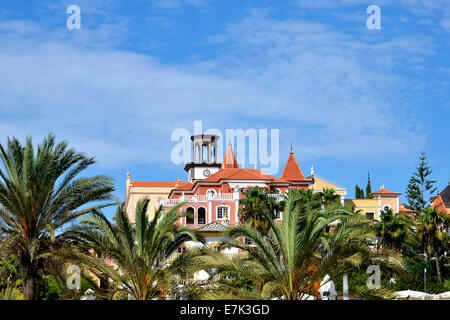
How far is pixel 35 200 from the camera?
2370cm

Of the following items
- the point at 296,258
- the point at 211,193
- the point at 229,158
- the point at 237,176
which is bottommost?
the point at 296,258

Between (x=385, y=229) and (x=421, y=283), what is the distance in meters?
7.73

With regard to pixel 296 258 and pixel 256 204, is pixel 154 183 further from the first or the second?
pixel 296 258

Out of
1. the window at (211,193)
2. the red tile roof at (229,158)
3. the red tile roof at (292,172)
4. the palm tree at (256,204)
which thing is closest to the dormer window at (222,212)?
the window at (211,193)

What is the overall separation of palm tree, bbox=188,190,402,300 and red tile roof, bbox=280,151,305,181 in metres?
58.1

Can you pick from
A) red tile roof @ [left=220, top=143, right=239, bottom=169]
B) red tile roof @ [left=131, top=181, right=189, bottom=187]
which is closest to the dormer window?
red tile roof @ [left=131, top=181, right=189, bottom=187]

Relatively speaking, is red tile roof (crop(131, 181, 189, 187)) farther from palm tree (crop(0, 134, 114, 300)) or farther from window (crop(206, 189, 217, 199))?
palm tree (crop(0, 134, 114, 300))

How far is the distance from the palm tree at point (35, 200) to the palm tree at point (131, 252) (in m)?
1.07

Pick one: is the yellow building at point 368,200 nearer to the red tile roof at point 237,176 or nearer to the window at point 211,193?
the red tile roof at point 237,176

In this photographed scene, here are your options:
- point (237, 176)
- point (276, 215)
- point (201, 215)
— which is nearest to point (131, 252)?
point (276, 215)

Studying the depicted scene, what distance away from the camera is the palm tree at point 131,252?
22.4 m

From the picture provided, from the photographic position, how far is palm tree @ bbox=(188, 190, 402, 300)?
835 inches

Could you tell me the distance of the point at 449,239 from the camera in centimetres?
6319

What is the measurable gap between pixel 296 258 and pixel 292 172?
199ft
